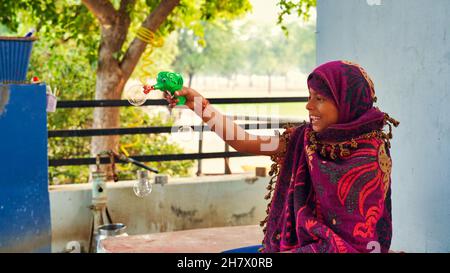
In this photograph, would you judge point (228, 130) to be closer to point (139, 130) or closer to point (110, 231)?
point (110, 231)

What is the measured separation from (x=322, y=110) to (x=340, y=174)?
0.80 ft

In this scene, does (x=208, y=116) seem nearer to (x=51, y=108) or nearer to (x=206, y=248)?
(x=206, y=248)

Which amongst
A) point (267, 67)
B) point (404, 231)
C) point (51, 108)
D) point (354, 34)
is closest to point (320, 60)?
point (354, 34)

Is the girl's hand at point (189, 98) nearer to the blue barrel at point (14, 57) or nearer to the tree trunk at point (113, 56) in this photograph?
the blue barrel at point (14, 57)

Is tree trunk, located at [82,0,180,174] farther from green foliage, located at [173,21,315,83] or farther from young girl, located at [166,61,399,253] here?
green foliage, located at [173,21,315,83]

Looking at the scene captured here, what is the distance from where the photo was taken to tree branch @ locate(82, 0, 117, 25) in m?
6.89

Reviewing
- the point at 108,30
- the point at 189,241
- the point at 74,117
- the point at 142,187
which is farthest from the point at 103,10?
the point at 189,241

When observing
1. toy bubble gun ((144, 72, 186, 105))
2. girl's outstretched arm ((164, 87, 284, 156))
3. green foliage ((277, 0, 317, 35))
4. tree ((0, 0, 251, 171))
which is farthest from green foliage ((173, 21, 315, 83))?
toy bubble gun ((144, 72, 186, 105))

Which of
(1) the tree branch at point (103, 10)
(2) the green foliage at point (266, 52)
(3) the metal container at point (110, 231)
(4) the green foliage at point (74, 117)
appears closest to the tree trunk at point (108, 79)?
(1) the tree branch at point (103, 10)

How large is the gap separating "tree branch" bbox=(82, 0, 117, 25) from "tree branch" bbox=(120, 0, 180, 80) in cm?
37

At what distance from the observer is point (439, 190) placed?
9.20 ft

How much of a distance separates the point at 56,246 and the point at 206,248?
2530 millimetres

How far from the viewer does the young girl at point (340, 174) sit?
218cm

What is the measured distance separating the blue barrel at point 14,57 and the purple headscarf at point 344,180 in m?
2.74
